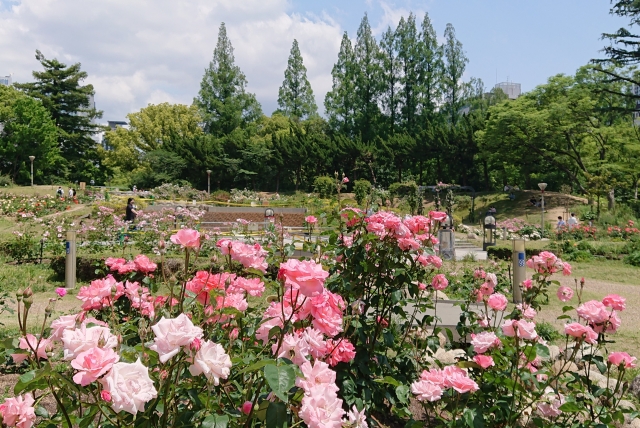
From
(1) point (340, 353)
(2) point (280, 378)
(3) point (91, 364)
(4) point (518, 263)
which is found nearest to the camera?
(3) point (91, 364)

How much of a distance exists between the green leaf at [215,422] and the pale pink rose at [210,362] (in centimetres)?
12

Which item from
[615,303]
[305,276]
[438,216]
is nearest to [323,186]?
[438,216]

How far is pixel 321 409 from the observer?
1045 mm

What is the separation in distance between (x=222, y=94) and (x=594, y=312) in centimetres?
3910

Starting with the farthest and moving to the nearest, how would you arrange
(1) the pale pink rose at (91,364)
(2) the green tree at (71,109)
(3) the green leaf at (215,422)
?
(2) the green tree at (71,109), (3) the green leaf at (215,422), (1) the pale pink rose at (91,364)

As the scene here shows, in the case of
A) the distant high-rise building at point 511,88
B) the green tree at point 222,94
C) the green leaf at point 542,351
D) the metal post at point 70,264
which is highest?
the distant high-rise building at point 511,88

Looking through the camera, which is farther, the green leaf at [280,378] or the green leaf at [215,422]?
the green leaf at [215,422]

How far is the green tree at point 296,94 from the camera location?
40416 millimetres

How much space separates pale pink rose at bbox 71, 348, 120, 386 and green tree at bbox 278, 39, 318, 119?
132ft

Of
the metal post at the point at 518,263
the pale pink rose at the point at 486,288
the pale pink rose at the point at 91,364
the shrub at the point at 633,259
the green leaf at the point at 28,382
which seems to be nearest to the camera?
the pale pink rose at the point at 91,364

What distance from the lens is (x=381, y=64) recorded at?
3775 cm

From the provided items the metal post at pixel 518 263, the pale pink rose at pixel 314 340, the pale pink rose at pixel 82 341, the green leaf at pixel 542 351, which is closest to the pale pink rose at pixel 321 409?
the pale pink rose at pixel 314 340

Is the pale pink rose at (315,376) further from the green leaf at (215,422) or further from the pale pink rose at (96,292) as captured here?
the pale pink rose at (96,292)

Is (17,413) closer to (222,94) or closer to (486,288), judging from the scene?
(486,288)
